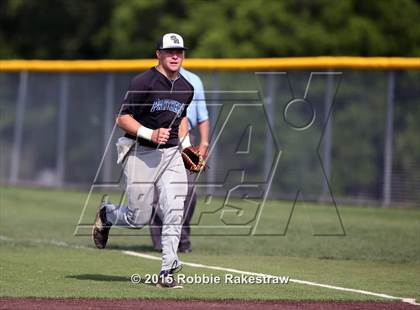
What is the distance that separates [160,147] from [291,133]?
9.59m

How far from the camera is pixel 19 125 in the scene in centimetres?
2102

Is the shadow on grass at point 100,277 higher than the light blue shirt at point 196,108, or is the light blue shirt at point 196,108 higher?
the light blue shirt at point 196,108

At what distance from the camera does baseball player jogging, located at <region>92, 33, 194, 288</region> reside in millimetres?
8414

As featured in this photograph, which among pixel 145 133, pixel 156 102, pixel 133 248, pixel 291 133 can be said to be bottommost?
pixel 133 248

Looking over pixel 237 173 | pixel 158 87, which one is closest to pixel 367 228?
pixel 237 173

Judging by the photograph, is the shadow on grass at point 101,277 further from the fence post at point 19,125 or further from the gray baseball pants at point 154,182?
the fence post at point 19,125

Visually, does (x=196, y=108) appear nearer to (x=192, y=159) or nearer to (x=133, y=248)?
(x=133, y=248)

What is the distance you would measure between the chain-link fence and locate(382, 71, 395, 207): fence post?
2 cm

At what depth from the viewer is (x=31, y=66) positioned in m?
20.7

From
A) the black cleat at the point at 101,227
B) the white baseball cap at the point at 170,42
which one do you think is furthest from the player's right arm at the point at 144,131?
the black cleat at the point at 101,227

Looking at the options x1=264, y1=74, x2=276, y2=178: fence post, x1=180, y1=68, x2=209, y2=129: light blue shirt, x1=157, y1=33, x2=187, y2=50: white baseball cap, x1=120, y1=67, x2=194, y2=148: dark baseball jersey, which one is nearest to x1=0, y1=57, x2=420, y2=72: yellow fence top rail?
x1=264, y1=74, x2=276, y2=178: fence post

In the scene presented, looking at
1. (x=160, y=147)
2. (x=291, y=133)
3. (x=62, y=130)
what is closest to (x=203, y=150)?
(x=160, y=147)

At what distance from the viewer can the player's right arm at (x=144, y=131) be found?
Answer: 834 cm

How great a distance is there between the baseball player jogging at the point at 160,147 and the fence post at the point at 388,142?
906 cm
